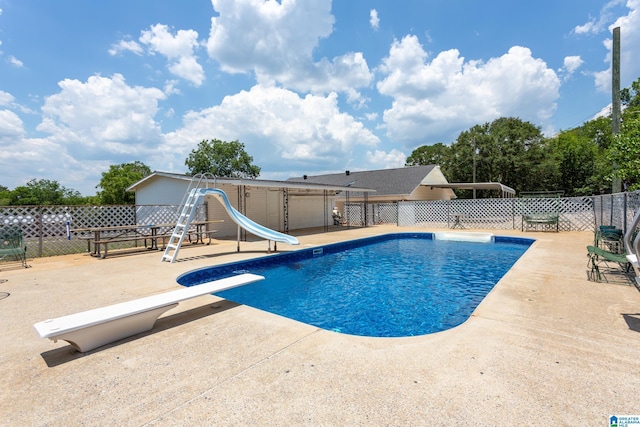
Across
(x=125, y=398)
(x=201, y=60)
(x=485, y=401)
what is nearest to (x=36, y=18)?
(x=201, y=60)

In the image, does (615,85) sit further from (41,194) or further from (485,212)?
(41,194)

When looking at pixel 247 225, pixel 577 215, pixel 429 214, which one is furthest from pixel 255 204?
pixel 577 215

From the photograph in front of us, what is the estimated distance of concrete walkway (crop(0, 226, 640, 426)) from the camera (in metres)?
1.96

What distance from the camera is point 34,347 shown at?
3039 millimetres

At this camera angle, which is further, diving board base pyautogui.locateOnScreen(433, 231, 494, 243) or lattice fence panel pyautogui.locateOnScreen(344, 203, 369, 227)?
lattice fence panel pyautogui.locateOnScreen(344, 203, 369, 227)

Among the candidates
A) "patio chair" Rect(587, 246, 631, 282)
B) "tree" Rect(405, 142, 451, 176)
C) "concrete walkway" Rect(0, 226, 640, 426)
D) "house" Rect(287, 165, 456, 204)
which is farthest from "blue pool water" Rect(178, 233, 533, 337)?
"tree" Rect(405, 142, 451, 176)

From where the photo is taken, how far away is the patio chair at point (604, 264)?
4996 millimetres

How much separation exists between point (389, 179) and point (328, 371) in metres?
23.3

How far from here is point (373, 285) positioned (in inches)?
266

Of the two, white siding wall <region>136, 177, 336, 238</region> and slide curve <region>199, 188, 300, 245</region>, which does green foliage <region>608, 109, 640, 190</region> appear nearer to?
slide curve <region>199, 188, 300, 245</region>

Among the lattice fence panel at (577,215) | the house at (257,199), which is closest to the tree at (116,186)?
the house at (257,199)

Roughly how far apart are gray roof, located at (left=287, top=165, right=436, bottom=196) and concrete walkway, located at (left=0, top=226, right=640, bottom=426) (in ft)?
61.8

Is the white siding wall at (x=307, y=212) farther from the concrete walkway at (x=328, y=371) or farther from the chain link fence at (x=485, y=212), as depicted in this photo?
the concrete walkway at (x=328, y=371)

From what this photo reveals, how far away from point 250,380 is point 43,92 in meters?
17.8
